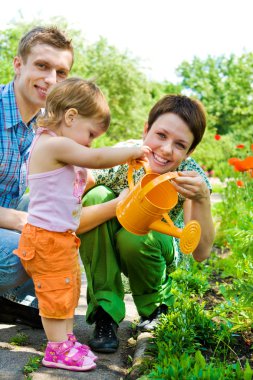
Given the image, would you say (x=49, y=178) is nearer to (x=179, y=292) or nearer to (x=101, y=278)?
(x=101, y=278)

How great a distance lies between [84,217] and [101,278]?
303mm

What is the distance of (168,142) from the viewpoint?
7.91 ft

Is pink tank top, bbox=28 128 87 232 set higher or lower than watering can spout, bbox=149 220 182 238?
higher

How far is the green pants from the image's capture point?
250 cm

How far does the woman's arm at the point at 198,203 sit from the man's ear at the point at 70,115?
1.56 feet

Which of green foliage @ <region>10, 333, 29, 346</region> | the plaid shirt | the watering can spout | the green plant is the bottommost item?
the green plant

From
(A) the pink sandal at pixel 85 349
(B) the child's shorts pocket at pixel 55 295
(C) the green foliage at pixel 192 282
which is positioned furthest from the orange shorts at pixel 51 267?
(C) the green foliage at pixel 192 282

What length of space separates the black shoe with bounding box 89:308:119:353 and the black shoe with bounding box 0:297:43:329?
37 cm

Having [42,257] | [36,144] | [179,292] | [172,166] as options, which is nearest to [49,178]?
[36,144]

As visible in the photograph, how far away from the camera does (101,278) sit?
2557mm

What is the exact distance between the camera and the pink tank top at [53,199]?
220 cm

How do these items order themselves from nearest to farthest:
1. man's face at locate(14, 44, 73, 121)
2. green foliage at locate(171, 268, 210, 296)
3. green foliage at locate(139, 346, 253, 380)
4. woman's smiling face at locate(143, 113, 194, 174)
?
green foliage at locate(139, 346, 253, 380)
woman's smiling face at locate(143, 113, 194, 174)
man's face at locate(14, 44, 73, 121)
green foliage at locate(171, 268, 210, 296)

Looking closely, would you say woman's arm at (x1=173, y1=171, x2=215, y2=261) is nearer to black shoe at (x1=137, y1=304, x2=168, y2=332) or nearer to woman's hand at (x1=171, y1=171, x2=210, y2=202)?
woman's hand at (x1=171, y1=171, x2=210, y2=202)

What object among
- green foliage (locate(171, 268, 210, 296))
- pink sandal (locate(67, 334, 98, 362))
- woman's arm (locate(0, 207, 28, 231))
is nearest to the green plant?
pink sandal (locate(67, 334, 98, 362))
